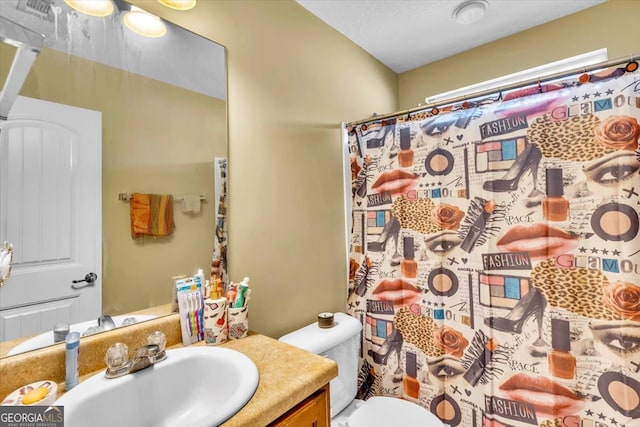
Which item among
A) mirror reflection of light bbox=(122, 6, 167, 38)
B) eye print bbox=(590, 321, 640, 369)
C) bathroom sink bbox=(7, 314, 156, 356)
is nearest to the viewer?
bathroom sink bbox=(7, 314, 156, 356)

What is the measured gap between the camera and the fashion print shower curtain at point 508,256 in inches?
45.8

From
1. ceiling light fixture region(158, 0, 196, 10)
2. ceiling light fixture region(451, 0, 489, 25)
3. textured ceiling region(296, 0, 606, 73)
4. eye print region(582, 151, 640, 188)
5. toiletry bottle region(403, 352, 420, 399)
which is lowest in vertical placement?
toiletry bottle region(403, 352, 420, 399)

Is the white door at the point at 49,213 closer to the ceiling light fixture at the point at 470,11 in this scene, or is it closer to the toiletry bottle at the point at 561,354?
the toiletry bottle at the point at 561,354

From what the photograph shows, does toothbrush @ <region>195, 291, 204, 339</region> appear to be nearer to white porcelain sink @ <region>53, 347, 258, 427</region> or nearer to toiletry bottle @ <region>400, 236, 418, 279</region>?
white porcelain sink @ <region>53, 347, 258, 427</region>

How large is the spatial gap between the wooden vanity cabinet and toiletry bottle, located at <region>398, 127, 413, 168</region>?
1.17 m

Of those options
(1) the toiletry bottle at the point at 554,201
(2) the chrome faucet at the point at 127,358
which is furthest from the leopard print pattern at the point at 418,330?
(2) the chrome faucet at the point at 127,358

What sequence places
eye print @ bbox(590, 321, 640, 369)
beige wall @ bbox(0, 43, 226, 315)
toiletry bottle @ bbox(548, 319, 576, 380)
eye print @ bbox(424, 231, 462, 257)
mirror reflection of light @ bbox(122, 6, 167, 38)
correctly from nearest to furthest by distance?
1. beige wall @ bbox(0, 43, 226, 315)
2. mirror reflection of light @ bbox(122, 6, 167, 38)
3. eye print @ bbox(590, 321, 640, 369)
4. toiletry bottle @ bbox(548, 319, 576, 380)
5. eye print @ bbox(424, 231, 462, 257)

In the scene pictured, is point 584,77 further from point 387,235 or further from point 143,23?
point 143,23

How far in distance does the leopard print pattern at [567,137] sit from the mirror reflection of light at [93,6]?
5.46 feet

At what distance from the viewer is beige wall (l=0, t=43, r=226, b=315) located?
3.00ft

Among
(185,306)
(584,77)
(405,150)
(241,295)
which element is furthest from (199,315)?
(584,77)

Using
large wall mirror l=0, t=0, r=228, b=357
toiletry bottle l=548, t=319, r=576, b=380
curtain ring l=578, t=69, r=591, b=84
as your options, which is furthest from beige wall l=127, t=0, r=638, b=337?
toiletry bottle l=548, t=319, r=576, b=380

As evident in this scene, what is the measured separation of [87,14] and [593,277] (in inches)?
79.2

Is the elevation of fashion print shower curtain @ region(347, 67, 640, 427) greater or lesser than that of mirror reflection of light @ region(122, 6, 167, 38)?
lesser
